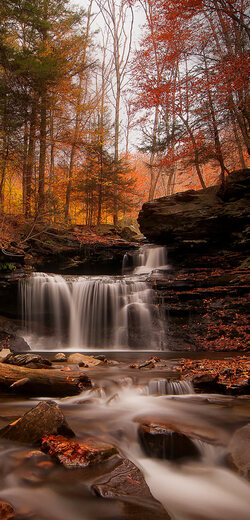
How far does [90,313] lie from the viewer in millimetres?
10273

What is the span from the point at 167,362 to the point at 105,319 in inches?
148

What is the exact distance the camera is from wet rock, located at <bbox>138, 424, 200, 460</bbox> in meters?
2.89

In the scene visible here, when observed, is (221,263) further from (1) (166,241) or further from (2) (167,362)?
(2) (167,362)

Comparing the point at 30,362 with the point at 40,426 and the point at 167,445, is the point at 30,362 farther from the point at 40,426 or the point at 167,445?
the point at 167,445

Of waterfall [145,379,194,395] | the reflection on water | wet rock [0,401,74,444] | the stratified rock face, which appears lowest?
waterfall [145,379,194,395]

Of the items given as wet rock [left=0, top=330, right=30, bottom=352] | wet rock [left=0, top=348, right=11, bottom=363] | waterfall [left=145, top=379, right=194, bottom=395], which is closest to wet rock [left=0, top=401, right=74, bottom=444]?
waterfall [left=145, top=379, right=194, bottom=395]

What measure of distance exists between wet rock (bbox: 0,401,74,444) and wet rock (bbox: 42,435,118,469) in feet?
0.23

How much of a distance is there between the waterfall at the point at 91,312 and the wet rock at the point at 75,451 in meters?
6.82

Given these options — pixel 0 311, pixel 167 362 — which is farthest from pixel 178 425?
pixel 0 311

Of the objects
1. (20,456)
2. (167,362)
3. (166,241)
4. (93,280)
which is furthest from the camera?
(166,241)

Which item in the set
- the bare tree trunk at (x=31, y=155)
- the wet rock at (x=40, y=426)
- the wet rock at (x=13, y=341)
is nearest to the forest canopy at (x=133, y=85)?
the bare tree trunk at (x=31, y=155)

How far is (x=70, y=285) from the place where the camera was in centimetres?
1072

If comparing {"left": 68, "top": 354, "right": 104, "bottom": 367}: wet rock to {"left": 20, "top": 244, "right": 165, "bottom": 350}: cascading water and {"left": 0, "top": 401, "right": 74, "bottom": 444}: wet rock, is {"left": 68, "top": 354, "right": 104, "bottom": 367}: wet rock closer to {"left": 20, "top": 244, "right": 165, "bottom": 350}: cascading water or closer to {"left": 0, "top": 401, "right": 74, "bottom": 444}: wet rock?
{"left": 20, "top": 244, "right": 165, "bottom": 350}: cascading water

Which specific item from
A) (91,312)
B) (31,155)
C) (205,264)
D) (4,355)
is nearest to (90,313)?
(91,312)
